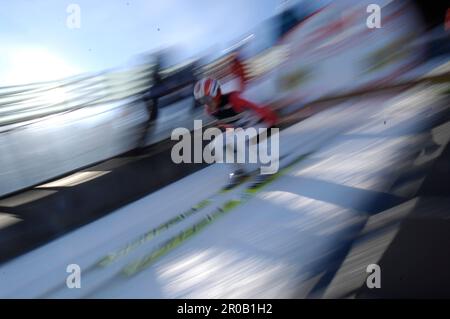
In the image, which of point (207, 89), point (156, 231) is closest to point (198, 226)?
point (156, 231)

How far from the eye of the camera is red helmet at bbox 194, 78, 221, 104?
2240mm

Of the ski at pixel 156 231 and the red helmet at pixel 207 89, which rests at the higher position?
the red helmet at pixel 207 89

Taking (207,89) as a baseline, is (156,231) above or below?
below

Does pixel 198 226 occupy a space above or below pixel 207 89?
below

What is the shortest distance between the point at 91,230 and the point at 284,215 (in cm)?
130

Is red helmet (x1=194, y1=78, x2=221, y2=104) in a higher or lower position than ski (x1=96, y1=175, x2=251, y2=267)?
higher

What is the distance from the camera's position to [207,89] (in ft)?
7.47

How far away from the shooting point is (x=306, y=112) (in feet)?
8.44

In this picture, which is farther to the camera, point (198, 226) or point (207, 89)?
point (207, 89)

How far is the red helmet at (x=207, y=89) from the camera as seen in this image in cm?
224

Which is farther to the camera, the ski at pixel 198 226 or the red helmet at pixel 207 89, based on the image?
the red helmet at pixel 207 89

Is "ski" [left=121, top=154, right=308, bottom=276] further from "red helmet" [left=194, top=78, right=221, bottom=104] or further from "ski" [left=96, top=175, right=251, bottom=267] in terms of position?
"red helmet" [left=194, top=78, right=221, bottom=104]

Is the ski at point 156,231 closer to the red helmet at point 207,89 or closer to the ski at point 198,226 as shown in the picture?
the ski at point 198,226

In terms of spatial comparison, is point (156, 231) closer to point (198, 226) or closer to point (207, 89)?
point (198, 226)
